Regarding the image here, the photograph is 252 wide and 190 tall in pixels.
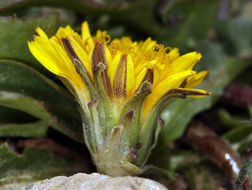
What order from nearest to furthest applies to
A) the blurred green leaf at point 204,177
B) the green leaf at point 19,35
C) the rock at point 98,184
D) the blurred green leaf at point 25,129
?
the rock at point 98,184
the green leaf at point 19,35
the blurred green leaf at point 25,129
the blurred green leaf at point 204,177

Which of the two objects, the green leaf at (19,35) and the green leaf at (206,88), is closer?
the green leaf at (19,35)

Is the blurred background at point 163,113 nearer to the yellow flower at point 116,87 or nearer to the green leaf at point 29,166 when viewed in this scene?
the green leaf at point 29,166

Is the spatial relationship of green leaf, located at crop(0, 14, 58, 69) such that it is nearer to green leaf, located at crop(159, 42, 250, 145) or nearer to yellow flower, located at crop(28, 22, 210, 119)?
yellow flower, located at crop(28, 22, 210, 119)

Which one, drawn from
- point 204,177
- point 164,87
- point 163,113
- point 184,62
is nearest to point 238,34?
point 163,113

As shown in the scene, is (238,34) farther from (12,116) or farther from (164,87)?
(12,116)

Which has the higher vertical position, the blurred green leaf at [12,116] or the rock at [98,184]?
the blurred green leaf at [12,116]

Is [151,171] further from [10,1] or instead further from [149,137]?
[10,1]

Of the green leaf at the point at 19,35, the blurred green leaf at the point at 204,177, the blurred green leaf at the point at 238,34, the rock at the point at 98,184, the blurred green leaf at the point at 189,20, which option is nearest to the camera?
the rock at the point at 98,184

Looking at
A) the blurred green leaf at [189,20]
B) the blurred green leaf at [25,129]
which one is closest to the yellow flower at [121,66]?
the blurred green leaf at [25,129]
